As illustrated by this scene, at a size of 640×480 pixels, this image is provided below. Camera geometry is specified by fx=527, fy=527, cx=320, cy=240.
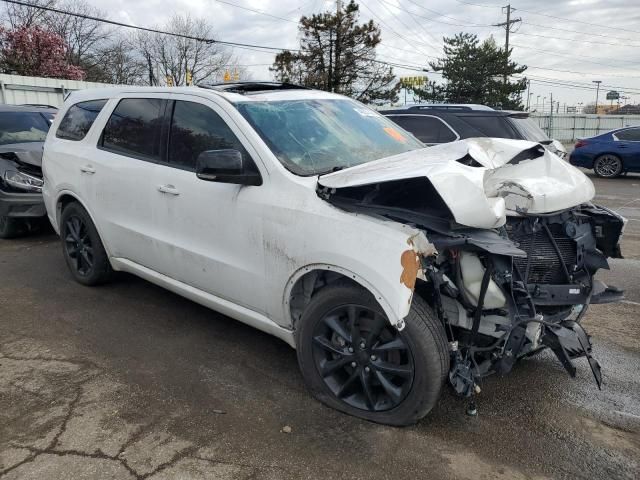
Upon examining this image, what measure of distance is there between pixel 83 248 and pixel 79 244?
0.22 feet

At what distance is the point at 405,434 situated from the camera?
2.85 metres

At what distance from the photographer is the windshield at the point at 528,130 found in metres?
8.41

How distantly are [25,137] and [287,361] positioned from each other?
20.5ft

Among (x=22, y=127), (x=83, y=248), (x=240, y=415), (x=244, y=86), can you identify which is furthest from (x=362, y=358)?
(x=22, y=127)

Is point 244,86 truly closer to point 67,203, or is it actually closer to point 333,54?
point 67,203

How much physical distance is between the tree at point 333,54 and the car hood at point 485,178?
2907 cm

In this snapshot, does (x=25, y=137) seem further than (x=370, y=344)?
Yes

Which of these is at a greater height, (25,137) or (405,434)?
(25,137)

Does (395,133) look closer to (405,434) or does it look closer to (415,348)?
(415,348)

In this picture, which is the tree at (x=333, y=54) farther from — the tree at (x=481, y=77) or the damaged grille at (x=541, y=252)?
the damaged grille at (x=541, y=252)

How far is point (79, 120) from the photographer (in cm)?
496

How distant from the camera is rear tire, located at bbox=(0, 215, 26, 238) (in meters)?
7.12

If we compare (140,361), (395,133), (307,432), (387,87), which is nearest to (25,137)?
(140,361)

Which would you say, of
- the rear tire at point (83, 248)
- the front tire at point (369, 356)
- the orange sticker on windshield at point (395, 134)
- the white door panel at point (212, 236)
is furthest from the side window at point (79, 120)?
the front tire at point (369, 356)
